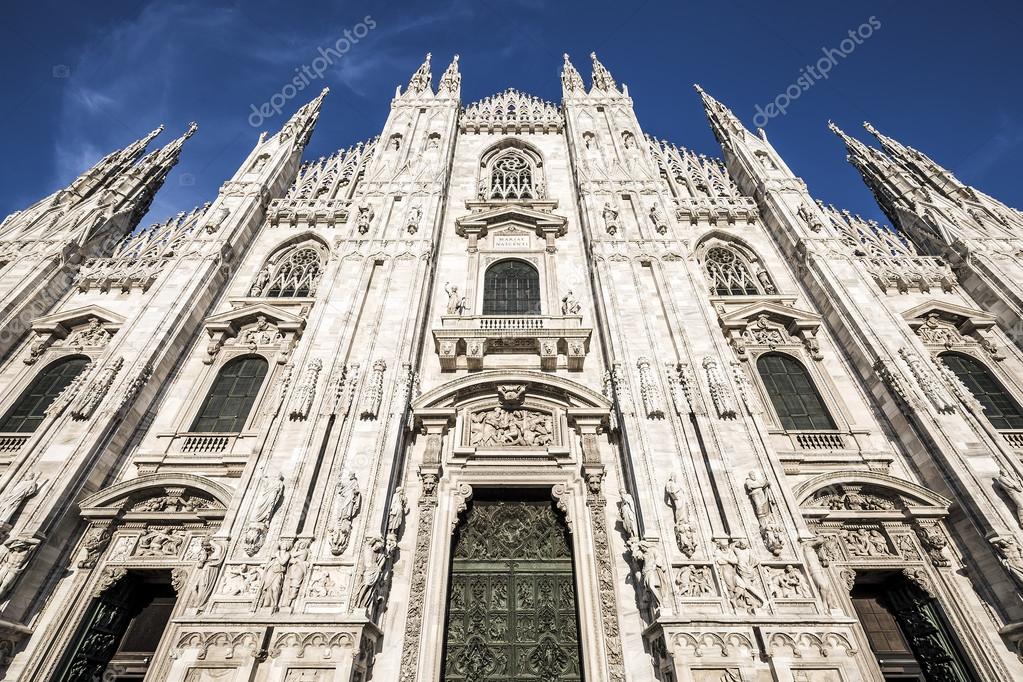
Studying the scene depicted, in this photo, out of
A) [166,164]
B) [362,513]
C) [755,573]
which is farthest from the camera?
[166,164]

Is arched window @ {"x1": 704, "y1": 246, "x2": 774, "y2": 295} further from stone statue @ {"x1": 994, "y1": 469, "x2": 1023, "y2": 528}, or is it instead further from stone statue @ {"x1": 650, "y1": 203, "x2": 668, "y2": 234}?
stone statue @ {"x1": 994, "y1": 469, "x2": 1023, "y2": 528}

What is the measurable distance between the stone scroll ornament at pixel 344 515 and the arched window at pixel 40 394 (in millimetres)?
8826

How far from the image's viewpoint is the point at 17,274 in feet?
48.2

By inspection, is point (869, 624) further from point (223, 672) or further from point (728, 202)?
point (728, 202)

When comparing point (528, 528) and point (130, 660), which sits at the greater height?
point (528, 528)

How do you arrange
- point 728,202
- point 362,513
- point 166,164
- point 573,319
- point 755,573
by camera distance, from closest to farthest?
point 755,573, point 362,513, point 573,319, point 728,202, point 166,164

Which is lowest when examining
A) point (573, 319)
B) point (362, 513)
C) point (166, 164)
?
point (362, 513)

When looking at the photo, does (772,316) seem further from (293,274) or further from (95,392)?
(95,392)

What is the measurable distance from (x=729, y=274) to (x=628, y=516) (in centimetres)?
1065

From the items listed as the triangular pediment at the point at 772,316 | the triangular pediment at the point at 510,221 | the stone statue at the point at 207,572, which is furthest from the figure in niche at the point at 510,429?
the triangular pediment at the point at 510,221

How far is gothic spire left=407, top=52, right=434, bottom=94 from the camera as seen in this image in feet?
80.3

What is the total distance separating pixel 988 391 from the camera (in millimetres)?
13211

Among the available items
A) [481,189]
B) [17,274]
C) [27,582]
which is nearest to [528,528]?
[27,582]

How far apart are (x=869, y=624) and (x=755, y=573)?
3.52m
